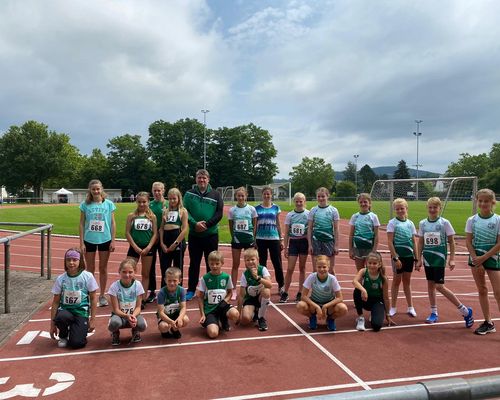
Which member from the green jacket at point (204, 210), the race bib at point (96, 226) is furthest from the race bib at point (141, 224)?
the green jacket at point (204, 210)

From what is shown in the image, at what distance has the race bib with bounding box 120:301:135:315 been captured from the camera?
4820 mm

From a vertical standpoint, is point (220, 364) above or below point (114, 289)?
below

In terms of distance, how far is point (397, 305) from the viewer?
21.2 feet

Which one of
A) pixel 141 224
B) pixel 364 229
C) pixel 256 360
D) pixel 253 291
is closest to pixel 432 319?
pixel 364 229

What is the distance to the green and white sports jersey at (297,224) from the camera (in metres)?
6.43

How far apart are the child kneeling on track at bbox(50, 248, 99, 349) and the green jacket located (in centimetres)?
195

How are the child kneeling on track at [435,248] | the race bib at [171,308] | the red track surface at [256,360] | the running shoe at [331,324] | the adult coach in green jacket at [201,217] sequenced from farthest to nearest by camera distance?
1. the adult coach in green jacket at [201,217]
2. the child kneeling on track at [435,248]
3. the running shoe at [331,324]
4. the race bib at [171,308]
5. the red track surface at [256,360]

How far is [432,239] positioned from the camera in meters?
5.50

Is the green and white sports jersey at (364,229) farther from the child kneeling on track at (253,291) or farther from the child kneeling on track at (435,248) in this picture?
the child kneeling on track at (253,291)

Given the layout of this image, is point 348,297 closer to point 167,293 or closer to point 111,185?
point 167,293

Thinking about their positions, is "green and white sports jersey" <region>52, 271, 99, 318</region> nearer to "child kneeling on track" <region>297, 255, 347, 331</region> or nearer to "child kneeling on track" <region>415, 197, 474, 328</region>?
"child kneeling on track" <region>297, 255, 347, 331</region>

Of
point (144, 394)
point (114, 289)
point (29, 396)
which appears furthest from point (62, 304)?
point (144, 394)

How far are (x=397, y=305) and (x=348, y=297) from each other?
2.64 ft

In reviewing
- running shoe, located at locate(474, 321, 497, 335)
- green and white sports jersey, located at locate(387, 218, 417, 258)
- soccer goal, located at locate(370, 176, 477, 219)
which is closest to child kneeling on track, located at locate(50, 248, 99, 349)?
green and white sports jersey, located at locate(387, 218, 417, 258)
